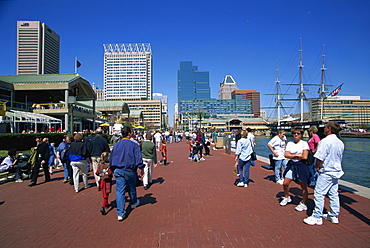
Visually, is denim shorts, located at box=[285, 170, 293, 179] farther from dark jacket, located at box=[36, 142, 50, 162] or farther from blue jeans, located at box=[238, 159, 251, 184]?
dark jacket, located at box=[36, 142, 50, 162]

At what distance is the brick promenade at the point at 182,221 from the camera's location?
3.68 m

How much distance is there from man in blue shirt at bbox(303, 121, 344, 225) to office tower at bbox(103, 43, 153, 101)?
160400mm

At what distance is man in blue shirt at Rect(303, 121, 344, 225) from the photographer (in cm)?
409

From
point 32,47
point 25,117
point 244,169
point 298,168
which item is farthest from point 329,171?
point 32,47

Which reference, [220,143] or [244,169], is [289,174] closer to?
[244,169]

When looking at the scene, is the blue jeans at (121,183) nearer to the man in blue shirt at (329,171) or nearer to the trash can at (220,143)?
the man in blue shirt at (329,171)

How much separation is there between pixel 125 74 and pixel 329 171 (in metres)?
169

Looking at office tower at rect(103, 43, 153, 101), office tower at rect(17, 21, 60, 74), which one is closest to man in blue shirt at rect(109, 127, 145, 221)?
office tower at rect(103, 43, 153, 101)

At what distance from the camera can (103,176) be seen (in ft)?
16.1

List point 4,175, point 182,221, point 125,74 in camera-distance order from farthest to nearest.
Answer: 1. point 125,74
2. point 4,175
3. point 182,221

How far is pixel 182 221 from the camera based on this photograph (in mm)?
4434

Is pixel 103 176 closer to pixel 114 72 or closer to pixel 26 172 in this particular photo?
pixel 26 172

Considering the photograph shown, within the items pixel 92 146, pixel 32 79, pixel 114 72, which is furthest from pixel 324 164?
pixel 114 72

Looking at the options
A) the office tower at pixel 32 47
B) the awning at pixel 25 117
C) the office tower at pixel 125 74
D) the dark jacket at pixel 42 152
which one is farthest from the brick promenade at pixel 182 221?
the office tower at pixel 32 47
